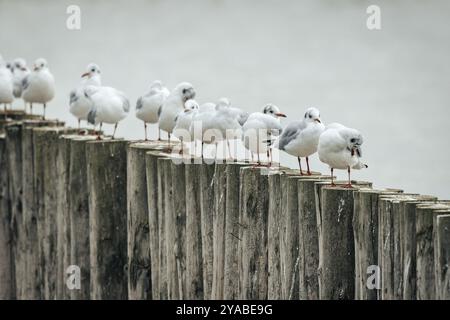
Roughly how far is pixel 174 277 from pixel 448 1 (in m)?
19.9

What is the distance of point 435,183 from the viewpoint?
17.7 metres

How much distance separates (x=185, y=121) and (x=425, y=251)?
4061mm

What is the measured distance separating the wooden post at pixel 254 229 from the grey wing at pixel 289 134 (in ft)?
1.96

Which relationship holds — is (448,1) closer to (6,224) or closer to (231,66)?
(231,66)

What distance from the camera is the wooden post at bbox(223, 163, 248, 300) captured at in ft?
31.8

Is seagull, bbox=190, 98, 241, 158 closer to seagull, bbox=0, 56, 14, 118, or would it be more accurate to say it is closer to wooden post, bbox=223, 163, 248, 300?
wooden post, bbox=223, 163, 248, 300

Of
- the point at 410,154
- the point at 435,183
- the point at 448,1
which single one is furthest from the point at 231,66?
the point at 435,183

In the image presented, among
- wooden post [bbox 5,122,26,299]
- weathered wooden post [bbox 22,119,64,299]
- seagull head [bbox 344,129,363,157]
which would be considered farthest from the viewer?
wooden post [bbox 5,122,26,299]

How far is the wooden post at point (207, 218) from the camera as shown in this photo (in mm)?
9977

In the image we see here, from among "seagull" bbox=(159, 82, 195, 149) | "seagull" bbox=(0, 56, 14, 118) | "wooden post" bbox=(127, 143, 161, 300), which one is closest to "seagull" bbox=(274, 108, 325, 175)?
"wooden post" bbox=(127, 143, 161, 300)

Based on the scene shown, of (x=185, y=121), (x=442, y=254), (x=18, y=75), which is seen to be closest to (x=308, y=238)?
(x=442, y=254)

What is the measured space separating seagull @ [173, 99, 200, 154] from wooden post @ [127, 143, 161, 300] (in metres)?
0.31

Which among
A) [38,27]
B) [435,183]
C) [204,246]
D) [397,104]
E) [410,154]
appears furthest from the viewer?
[38,27]

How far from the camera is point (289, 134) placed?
1002 centimetres
